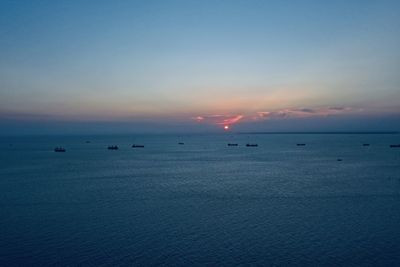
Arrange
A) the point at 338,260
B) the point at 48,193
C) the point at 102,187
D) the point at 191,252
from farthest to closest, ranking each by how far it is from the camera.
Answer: the point at 102,187 < the point at 48,193 < the point at 191,252 < the point at 338,260

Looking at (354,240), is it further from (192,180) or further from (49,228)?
(192,180)

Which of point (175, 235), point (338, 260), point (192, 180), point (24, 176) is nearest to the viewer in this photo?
point (338, 260)

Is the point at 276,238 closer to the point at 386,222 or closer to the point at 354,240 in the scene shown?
the point at 354,240

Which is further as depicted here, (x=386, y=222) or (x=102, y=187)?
(x=102, y=187)

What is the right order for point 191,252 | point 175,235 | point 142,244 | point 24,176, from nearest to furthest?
point 191,252 → point 142,244 → point 175,235 → point 24,176

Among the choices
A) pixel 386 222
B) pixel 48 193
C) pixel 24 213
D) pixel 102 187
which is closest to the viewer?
pixel 386 222

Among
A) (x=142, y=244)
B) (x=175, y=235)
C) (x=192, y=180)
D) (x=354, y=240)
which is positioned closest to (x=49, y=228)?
(x=142, y=244)

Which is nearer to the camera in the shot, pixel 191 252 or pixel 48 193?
pixel 191 252

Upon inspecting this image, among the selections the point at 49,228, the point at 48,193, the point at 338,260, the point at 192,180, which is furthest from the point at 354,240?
the point at 48,193
